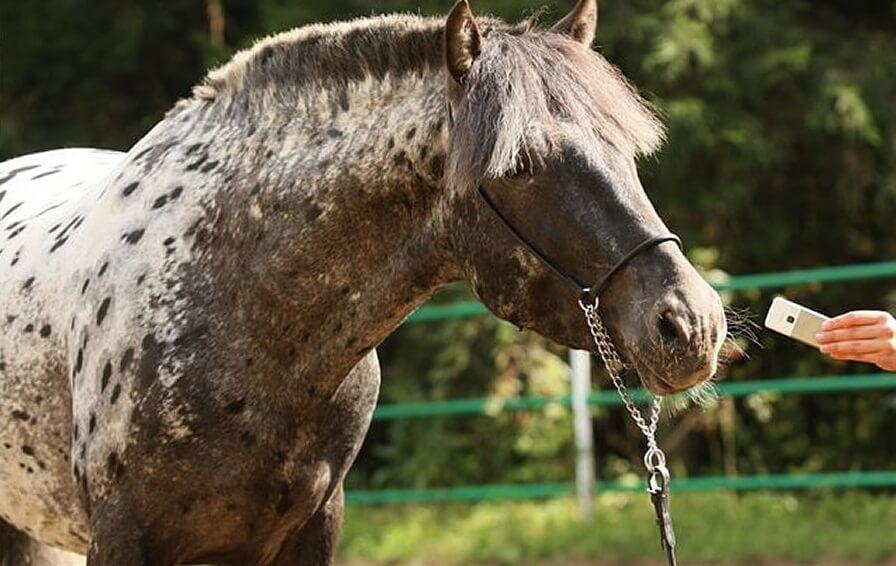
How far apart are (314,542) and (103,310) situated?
0.72m

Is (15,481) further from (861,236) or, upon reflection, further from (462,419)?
(861,236)

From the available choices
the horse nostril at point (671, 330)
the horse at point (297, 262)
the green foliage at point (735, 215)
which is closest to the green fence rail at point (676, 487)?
the green foliage at point (735, 215)

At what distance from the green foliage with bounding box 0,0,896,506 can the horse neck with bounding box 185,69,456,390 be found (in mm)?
5828

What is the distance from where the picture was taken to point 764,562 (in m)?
7.00

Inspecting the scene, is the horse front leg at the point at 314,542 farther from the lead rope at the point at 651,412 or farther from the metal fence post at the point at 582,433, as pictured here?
the metal fence post at the point at 582,433

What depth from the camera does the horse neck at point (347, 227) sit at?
10.2 ft

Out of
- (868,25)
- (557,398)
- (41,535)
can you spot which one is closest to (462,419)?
(557,398)

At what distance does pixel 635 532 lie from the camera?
756 centimetres

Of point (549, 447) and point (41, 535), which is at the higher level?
point (41, 535)

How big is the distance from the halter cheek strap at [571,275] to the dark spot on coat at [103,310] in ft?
2.87

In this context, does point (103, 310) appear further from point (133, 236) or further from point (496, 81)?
point (496, 81)

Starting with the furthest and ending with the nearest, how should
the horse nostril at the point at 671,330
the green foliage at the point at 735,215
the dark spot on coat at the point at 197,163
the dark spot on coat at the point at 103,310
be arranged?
the green foliage at the point at 735,215 → the dark spot on coat at the point at 197,163 → the dark spot on coat at the point at 103,310 → the horse nostril at the point at 671,330

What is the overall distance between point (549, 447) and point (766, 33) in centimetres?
289

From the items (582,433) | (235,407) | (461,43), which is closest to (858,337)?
(461,43)
